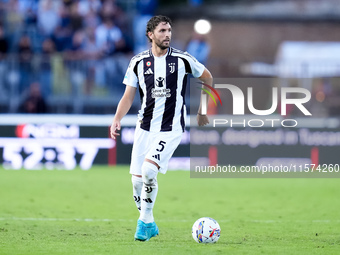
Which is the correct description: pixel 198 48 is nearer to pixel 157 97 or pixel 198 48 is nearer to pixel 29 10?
pixel 29 10

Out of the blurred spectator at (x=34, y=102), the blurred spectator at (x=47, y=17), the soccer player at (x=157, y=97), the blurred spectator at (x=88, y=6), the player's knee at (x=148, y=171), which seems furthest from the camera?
the blurred spectator at (x=88, y=6)

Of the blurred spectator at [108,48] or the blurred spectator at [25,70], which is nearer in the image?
the blurred spectator at [25,70]

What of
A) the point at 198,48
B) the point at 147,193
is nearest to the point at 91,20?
the point at 198,48

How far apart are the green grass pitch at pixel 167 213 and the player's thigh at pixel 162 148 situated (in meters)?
0.90

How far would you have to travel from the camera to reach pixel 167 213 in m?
11.4

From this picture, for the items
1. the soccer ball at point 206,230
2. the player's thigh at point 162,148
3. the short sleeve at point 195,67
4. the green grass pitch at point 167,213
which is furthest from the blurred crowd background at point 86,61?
the soccer ball at point 206,230

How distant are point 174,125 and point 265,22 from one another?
1984cm

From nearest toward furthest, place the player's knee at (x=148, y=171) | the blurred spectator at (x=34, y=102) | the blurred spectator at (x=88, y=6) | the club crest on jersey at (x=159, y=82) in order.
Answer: the player's knee at (x=148, y=171), the club crest on jersey at (x=159, y=82), the blurred spectator at (x=34, y=102), the blurred spectator at (x=88, y=6)

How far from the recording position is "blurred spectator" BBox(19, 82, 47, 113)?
1827cm

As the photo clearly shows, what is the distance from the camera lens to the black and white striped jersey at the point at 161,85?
847 centimetres

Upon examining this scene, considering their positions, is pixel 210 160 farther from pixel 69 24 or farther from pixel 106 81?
pixel 69 24

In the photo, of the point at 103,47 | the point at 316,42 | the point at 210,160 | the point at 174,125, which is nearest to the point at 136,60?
the point at 174,125

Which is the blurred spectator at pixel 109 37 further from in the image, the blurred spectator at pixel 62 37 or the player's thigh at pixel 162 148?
A: the player's thigh at pixel 162 148

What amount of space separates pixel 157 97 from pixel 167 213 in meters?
3.32
